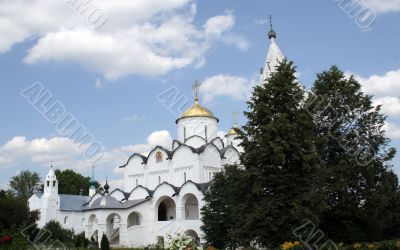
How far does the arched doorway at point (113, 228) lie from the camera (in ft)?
117

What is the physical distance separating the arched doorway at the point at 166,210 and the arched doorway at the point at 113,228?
373cm

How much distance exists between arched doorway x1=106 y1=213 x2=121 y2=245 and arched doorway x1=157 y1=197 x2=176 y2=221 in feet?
12.2

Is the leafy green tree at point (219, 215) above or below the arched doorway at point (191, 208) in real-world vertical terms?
below

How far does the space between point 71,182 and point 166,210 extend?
27.9 metres

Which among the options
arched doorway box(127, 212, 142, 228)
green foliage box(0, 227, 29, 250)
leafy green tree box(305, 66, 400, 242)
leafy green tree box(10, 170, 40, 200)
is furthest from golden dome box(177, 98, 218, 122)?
leafy green tree box(10, 170, 40, 200)

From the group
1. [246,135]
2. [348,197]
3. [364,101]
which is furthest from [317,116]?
[246,135]

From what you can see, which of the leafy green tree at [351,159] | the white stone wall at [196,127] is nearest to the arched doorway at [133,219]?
the white stone wall at [196,127]


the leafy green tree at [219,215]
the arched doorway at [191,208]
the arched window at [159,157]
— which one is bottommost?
the leafy green tree at [219,215]

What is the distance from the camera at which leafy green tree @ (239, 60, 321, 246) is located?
17.2 meters

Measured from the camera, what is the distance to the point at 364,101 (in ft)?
75.4

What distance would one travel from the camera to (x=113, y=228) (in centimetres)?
3766

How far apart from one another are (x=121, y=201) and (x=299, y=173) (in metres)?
23.1

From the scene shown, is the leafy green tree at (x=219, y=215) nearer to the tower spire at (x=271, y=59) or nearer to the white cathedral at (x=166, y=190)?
the white cathedral at (x=166, y=190)

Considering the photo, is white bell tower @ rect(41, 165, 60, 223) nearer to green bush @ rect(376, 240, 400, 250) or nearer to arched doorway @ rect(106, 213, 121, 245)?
arched doorway @ rect(106, 213, 121, 245)
